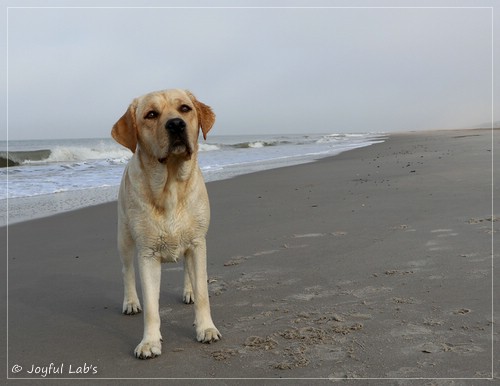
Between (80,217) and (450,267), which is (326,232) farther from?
(80,217)

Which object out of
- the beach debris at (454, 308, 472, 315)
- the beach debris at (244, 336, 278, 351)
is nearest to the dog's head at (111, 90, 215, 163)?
the beach debris at (244, 336, 278, 351)

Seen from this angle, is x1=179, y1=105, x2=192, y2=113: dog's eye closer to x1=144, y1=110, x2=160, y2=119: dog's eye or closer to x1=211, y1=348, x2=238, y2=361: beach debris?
x1=144, y1=110, x2=160, y2=119: dog's eye

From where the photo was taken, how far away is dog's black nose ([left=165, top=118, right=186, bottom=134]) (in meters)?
3.12

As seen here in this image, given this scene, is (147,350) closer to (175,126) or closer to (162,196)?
(162,196)

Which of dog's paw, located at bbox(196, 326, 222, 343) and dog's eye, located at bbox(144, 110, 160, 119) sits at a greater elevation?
dog's eye, located at bbox(144, 110, 160, 119)

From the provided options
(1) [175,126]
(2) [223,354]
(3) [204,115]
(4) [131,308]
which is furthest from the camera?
(4) [131,308]

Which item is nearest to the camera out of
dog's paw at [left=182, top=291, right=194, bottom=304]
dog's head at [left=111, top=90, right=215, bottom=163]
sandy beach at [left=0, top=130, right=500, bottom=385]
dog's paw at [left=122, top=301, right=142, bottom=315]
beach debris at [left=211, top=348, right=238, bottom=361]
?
sandy beach at [left=0, top=130, right=500, bottom=385]

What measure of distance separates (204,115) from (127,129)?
22.3 inches

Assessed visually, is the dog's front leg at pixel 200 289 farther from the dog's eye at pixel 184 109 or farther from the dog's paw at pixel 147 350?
the dog's eye at pixel 184 109

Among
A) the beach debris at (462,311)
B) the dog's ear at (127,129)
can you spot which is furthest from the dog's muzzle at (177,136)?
the beach debris at (462,311)

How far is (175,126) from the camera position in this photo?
3.12 metres

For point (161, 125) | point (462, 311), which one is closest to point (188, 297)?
point (161, 125)

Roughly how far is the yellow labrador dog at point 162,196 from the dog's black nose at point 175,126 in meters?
0.02

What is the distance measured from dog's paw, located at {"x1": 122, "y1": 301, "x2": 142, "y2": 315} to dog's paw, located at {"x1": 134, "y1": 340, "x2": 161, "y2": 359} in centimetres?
86
